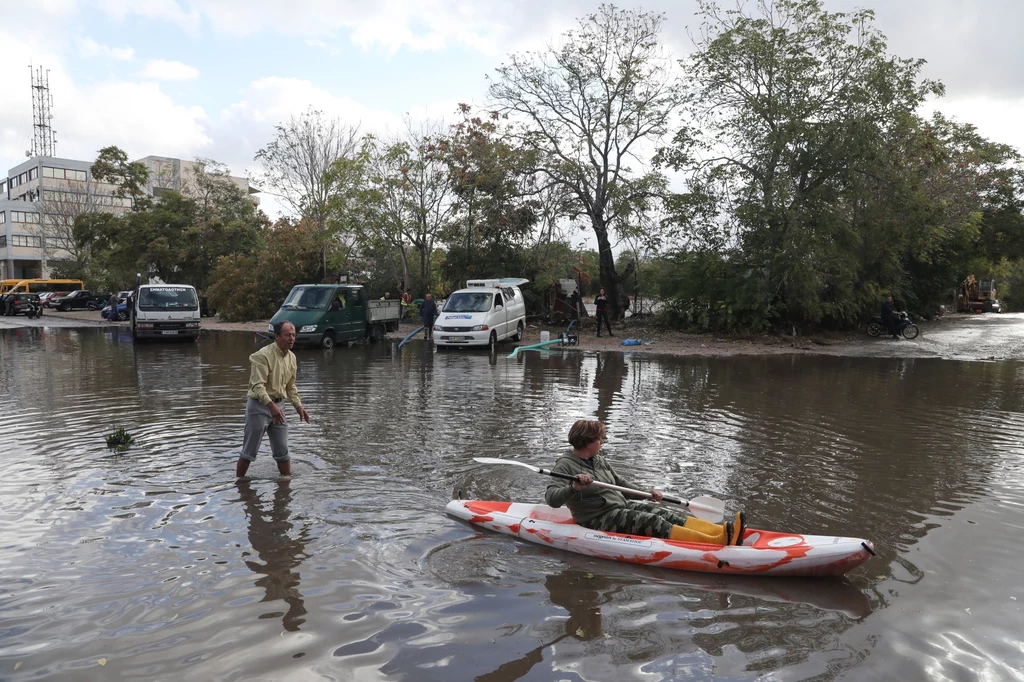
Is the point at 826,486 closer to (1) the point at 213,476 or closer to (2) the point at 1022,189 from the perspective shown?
(1) the point at 213,476

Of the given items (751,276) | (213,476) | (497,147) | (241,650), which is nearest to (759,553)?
(241,650)

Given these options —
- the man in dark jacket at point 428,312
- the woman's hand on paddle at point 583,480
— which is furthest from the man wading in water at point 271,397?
the man in dark jacket at point 428,312

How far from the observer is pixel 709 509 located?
5645 mm

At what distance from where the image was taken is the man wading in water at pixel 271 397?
279 inches

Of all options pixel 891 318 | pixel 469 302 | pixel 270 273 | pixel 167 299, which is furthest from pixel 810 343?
pixel 270 273

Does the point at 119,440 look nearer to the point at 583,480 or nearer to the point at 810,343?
the point at 583,480

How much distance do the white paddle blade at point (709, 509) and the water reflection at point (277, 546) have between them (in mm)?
2997

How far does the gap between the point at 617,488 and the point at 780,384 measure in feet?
33.9

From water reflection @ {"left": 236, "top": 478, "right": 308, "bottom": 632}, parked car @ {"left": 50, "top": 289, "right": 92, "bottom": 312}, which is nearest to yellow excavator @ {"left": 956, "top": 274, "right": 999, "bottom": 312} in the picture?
water reflection @ {"left": 236, "top": 478, "right": 308, "bottom": 632}

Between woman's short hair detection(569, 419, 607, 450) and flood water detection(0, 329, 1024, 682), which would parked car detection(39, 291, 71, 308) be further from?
woman's short hair detection(569, 419, 607, 450)

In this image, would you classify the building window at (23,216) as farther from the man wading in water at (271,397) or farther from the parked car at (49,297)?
the man wading in water at (271,397)

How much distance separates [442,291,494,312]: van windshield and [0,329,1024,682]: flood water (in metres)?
10.3

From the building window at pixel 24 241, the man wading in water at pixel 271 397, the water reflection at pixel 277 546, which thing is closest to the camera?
the water reflection at pixel 277 546

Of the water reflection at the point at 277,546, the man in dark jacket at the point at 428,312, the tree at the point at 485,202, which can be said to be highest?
the tree at the point at 485,202
